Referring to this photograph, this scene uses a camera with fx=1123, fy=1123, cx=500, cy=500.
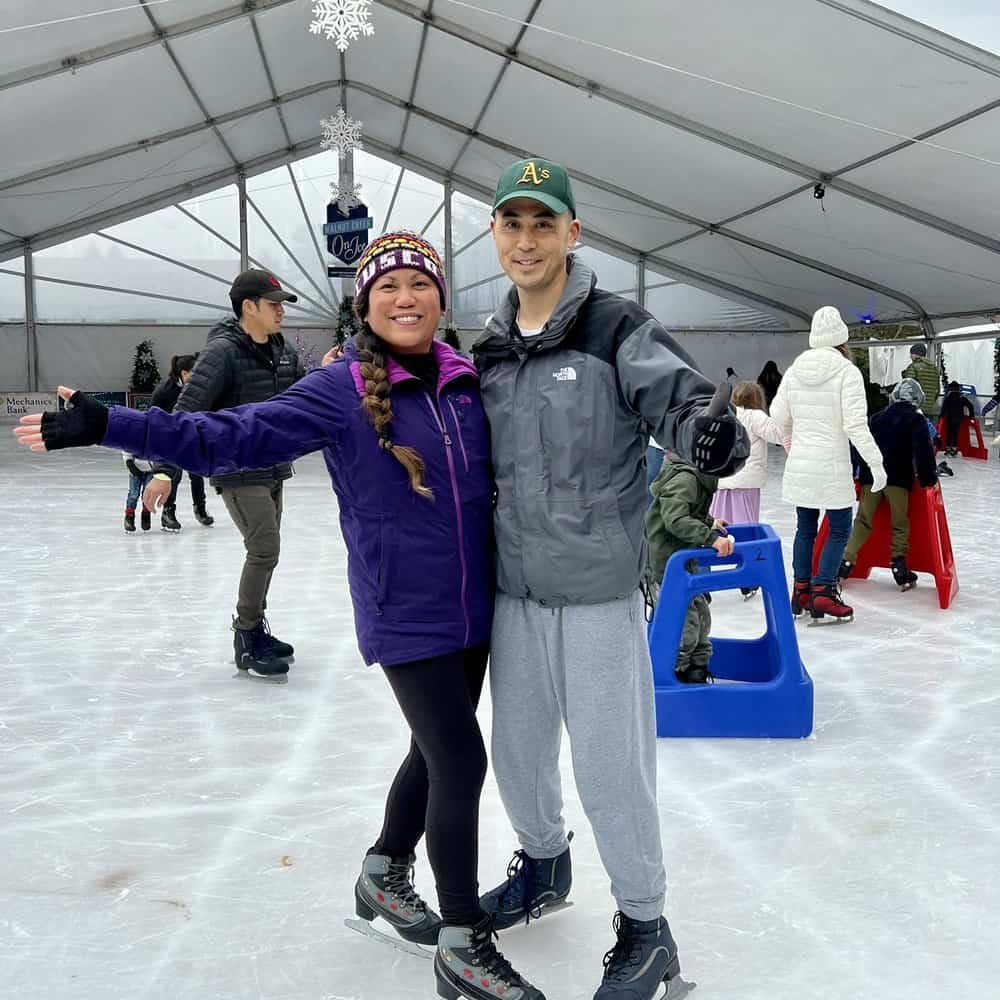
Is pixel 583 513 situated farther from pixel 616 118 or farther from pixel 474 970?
pixel 616 118

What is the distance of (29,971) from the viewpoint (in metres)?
2.00

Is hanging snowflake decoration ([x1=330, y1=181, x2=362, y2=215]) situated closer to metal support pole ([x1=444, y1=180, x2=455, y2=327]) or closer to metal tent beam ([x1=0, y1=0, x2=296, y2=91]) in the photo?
metal support pole ([x1=444, y1=180, x2=455, y2=327])

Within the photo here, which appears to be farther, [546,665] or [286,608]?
[286,608]

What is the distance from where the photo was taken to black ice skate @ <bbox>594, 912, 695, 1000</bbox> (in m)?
1.85

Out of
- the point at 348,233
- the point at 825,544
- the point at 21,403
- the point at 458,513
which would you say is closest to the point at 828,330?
the point at 825,544

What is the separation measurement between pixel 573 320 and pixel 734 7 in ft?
25.8

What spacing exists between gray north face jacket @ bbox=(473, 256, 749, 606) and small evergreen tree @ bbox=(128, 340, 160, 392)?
1906cm

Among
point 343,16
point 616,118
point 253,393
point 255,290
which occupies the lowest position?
point 253,393

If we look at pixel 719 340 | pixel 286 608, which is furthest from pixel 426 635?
pixel 719 340

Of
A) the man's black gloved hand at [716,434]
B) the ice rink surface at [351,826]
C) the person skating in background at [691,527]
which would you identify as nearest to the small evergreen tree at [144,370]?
the ice rink surface at [351,826]

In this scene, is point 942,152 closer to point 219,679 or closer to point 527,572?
point 219,679

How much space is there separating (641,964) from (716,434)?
0.91 metres

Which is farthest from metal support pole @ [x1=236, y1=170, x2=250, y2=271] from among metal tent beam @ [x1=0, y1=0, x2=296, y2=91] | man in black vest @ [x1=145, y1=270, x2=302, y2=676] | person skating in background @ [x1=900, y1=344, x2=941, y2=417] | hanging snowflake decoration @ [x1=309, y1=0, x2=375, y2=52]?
man in black vest @ [x1=145, y1=270, x2=302, y2=676]

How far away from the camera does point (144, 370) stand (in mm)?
19797
